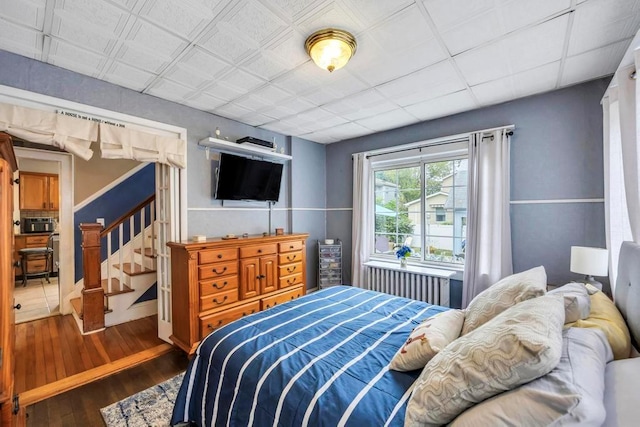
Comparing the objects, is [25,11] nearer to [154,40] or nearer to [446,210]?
[154,40]

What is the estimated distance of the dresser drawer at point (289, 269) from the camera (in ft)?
11.3

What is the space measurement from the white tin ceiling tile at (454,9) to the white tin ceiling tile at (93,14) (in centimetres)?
181

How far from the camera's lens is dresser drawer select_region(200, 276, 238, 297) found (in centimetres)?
269

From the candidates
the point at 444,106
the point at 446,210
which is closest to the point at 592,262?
the point at 446,210

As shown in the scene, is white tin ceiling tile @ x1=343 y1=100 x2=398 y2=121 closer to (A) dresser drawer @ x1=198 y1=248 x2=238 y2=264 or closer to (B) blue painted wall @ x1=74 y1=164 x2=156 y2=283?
(A) dresser drawer @ x1=198 y1=248 x2=238 y2=264

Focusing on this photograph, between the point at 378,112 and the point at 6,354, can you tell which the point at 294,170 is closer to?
the point at 378,112

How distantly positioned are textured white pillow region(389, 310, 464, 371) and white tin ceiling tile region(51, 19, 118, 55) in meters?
2.62

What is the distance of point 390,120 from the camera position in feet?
11.5

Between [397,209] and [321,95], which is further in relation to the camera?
[397,209]

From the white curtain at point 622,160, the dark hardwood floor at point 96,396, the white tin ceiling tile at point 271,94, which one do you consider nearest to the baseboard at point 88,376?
the dark hardwood floor at point 96,396

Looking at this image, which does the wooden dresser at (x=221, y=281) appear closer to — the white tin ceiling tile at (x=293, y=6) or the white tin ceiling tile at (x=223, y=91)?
the white tin ceiling tile at (x=223, y=91)

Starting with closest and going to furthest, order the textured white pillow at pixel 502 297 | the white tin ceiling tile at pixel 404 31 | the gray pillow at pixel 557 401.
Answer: the gray pillow at pixel 557 401 → the textured white pillow at pixel 502 297 → the white tin ceiling tile at pixel 404 31

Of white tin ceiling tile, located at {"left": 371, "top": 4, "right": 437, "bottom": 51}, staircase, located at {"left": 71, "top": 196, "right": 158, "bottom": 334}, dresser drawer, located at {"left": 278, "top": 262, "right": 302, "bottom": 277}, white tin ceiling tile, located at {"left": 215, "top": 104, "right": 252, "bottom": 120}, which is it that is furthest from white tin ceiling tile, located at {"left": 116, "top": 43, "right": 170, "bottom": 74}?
dresser drawer, located at {"left": 278, "top": 262, "right": 302, "bottom": 277}

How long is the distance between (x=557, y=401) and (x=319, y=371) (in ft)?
2.82
